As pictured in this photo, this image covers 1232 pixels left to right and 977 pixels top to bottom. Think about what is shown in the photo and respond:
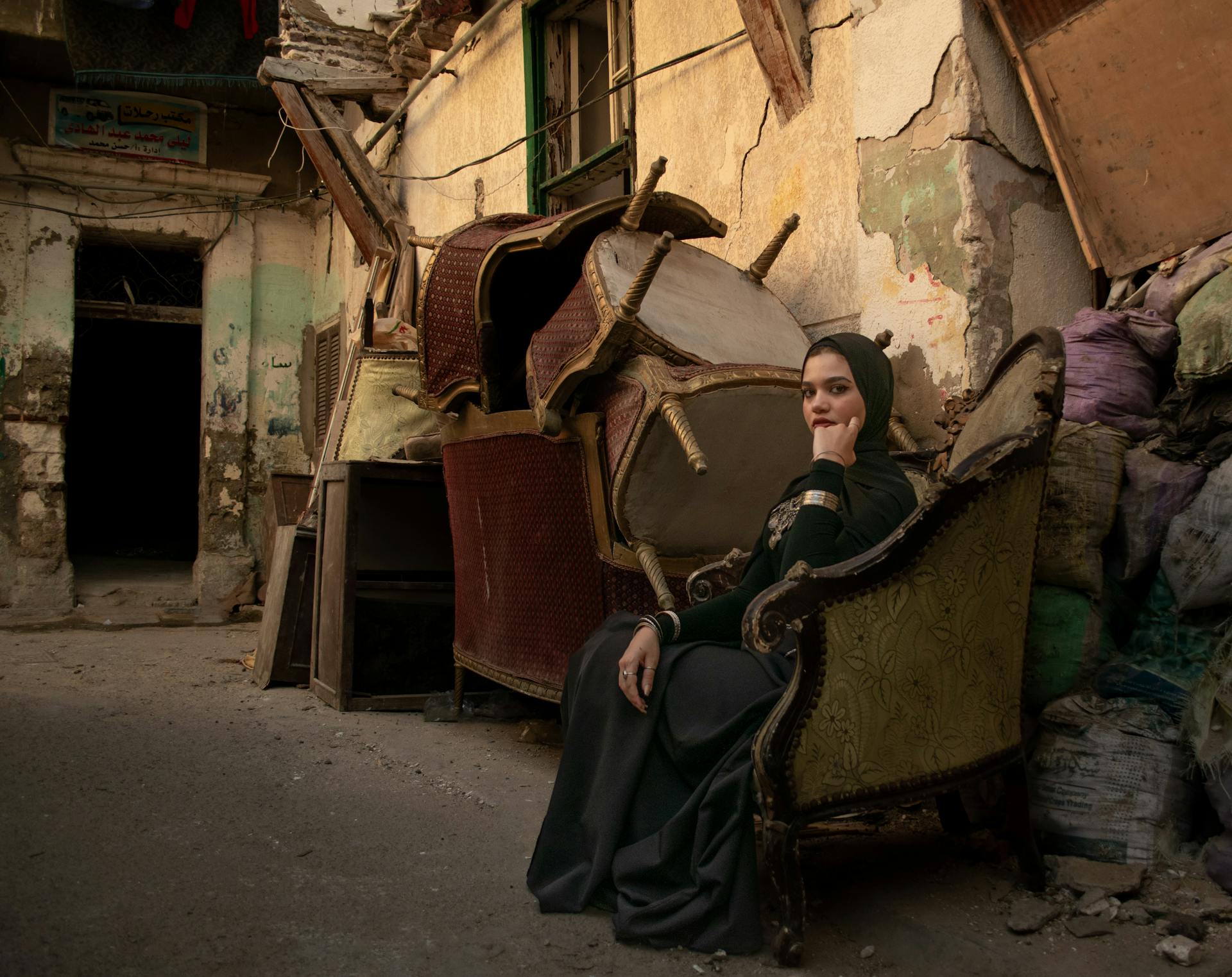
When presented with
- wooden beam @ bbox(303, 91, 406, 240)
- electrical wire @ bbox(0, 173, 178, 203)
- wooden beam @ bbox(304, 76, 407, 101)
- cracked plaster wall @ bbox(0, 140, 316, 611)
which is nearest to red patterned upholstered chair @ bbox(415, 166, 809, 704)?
wooden beam @ bbox(303, 91, 406, 240)

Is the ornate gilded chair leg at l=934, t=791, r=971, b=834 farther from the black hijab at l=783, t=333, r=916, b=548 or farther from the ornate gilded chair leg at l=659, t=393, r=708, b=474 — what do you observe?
the ornate gilded chair leg at l=659, t=393, r=708, b=474

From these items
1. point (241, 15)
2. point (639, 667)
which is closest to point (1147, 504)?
point (639, 667)

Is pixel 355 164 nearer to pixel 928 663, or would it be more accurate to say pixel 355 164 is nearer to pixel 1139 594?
pixel 1139 594

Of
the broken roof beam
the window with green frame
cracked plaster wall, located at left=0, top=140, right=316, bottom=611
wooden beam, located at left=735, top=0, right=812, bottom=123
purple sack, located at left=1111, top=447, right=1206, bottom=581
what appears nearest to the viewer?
purple sack, located at left=1111, top=447, right=1206, bottom=581

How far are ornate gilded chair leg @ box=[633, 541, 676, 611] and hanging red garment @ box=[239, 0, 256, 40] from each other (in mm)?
8084

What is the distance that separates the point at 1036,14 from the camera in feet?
10.0

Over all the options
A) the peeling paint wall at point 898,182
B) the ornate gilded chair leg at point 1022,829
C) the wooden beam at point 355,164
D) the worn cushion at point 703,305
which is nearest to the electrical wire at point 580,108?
the peeling paint wall at point 898,182

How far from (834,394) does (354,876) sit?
1.56 meters

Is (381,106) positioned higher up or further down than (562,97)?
higher up

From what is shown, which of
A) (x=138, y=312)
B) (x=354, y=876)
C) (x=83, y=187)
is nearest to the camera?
(x=354, y=876)

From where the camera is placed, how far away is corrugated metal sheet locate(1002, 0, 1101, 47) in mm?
2998

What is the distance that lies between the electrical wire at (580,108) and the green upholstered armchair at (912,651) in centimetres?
284

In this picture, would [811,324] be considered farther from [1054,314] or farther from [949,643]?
[949,643]

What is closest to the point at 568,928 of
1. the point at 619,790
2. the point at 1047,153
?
the point at 619,790
